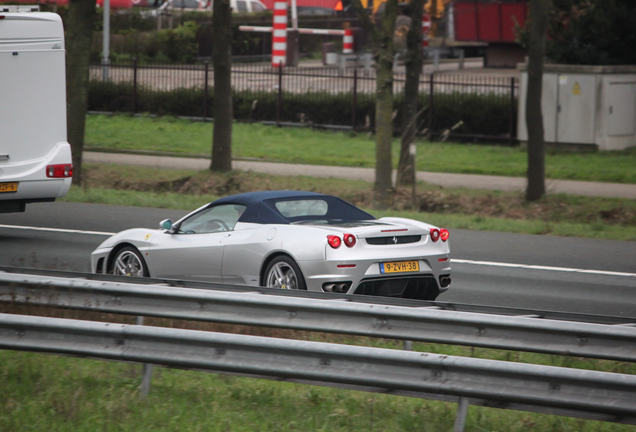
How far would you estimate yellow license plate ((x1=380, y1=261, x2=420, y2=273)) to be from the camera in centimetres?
814

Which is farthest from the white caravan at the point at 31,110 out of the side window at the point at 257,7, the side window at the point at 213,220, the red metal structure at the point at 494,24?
the side window at the point at 257,7

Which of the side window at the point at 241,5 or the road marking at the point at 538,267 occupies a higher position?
the side window at the point at 241,5

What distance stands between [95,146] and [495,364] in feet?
73.0

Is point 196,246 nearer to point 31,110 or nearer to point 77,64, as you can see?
point 31,110

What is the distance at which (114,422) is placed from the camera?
5.17m

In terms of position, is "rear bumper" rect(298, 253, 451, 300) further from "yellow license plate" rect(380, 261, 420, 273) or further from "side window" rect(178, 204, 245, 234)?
"side window" rect(178, 204, 245, 234)

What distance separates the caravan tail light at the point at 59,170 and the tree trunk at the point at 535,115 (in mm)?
8951

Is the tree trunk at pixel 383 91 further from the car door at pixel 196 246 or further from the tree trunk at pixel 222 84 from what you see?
the car door at pixel 196 246

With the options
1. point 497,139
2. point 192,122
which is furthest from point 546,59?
point 192,122

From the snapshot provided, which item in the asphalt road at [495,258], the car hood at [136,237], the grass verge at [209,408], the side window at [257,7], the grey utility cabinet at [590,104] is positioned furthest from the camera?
the side window at [257,7]

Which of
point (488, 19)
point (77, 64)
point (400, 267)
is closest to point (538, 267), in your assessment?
point (400, 267)

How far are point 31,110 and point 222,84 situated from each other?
7.96 metres

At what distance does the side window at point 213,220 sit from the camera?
9.12m

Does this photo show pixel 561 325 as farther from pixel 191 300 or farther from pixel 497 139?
pixel 497 139
